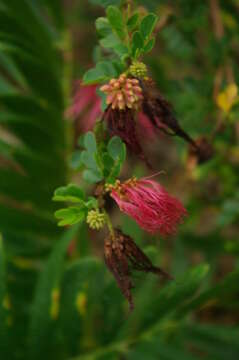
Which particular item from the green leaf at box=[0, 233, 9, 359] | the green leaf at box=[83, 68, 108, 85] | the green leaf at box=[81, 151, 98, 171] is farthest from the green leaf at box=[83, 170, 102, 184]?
the green leaf at box=[0, 233, 9, 359]

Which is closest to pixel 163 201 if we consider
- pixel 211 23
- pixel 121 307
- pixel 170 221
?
pixel 170 221

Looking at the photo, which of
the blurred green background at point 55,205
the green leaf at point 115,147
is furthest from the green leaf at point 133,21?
the blurred green background at point 55,205

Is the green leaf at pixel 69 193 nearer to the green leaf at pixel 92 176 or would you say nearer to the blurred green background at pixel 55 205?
the green leaf at pixel 92 176

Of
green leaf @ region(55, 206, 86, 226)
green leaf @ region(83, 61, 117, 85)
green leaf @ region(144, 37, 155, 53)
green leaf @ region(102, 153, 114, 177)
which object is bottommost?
green leaf @ region(55, 206, 86, 226)

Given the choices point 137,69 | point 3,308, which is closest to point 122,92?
point 137,69

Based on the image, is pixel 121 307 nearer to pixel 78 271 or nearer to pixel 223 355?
pixel 78 271

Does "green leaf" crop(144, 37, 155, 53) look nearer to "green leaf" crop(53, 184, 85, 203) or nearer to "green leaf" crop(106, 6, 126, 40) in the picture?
"green leaf" crop(106, 6, 126, 40)
